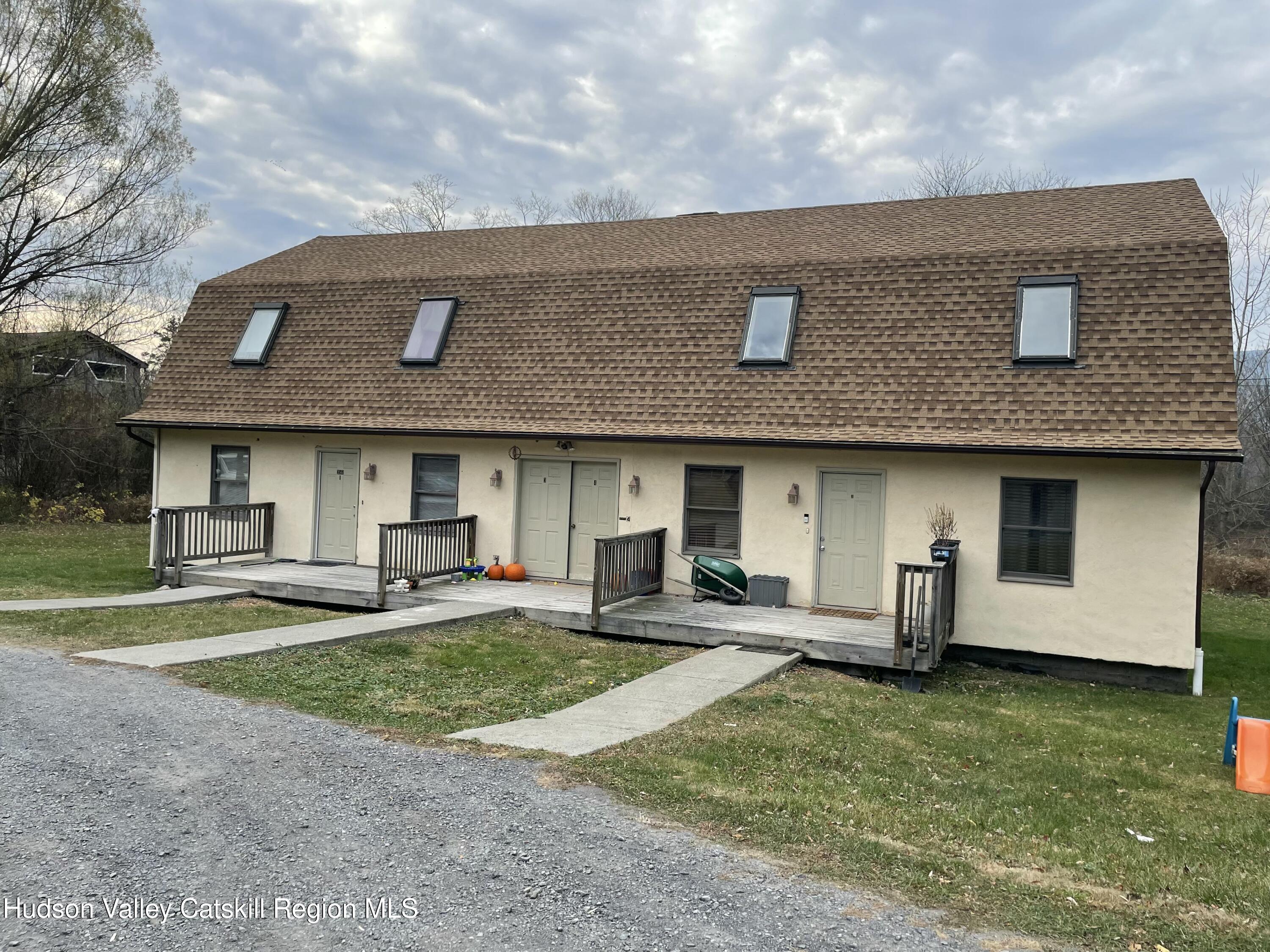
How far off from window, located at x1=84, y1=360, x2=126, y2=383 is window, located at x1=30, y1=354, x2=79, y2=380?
1592 mm

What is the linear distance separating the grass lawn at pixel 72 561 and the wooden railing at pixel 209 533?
2.31 feet

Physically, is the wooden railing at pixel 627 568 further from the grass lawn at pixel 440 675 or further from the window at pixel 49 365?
the window at pixel 49 365

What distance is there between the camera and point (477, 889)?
415 centimetres

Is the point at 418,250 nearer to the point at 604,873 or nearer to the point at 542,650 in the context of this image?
the point at 542,650

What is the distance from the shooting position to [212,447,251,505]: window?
1573cm

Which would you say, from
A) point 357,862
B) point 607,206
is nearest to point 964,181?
point 607,206

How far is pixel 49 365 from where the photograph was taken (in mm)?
24219

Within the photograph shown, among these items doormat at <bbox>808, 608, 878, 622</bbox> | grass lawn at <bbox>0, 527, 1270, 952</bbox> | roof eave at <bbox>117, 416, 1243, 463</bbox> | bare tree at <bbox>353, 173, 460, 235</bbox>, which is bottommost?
grass lawn at <bbox>0, 527, 1270, 952</bbox>

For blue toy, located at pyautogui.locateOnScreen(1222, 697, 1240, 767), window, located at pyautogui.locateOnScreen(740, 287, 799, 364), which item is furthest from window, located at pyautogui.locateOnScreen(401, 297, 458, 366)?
blue toy, located at pyautogui.locateOnScreen(1222, 697, 1240, 767)

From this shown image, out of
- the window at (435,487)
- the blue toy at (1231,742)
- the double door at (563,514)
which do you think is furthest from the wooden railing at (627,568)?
the blue toy at (1231,742)

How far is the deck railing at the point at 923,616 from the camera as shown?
9664mm

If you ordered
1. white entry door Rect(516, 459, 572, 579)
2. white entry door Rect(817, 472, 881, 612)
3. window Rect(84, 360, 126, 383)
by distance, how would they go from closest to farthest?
white entry door Rect(817, 472, 881, 612), white entry door Rect(516, 459, 572, 579), window Rect(84, 360, 126, 383)

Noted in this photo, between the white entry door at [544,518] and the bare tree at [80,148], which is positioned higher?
the bare tree at [80,148]

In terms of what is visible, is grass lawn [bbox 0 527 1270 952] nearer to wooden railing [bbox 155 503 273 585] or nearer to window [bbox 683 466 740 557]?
window [bbox 683 466 740 557]
